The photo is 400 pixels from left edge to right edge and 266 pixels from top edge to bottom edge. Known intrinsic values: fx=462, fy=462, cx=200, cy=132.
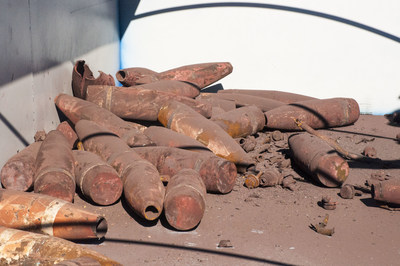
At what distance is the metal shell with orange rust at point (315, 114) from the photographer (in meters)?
7.65

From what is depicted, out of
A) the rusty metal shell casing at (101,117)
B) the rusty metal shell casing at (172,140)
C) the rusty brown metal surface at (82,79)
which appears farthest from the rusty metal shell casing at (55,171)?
the rusty brown metal surface at (82,79)

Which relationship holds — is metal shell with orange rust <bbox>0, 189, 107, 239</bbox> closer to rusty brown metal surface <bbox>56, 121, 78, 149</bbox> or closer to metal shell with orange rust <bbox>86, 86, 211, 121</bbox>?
rusty brown metal surface <bbox>56, 121, 78, 149</bbox>

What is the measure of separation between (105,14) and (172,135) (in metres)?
3.76

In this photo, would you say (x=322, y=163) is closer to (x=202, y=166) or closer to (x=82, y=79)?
(x=202, y=166)

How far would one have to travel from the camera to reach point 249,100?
8.33 m

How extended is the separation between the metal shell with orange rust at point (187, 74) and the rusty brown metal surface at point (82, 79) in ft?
2.96

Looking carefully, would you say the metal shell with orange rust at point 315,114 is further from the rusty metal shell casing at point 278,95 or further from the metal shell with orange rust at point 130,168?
the metal shell with orange rust at point 130,168

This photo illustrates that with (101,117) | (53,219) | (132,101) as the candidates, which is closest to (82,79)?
(132,101)

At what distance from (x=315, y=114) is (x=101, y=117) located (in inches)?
142

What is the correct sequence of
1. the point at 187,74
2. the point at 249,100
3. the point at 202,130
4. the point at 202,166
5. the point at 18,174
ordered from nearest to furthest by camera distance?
the point at 18,174
the point at 202,166
the point at 202,130
the point at 249,100
the point at 187,74

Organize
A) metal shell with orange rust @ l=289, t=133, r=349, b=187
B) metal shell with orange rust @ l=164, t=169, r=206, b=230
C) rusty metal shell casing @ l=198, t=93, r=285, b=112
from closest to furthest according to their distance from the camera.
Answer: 1. metal shell with orange rust @ l=164, t=169, r=206, b=230
2. metal shell with orange rust @ l=289, t=133, r=349, b=187
3. rusty metal shell casing @ l=198, t=93, r=285, b=112

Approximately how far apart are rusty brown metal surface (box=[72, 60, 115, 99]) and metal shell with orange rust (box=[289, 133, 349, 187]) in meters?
3.36

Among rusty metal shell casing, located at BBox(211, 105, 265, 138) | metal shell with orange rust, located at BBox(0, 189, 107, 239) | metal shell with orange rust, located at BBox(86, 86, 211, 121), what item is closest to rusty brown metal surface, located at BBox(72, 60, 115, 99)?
metal shell with orange rust, located at BBox(86, 86, 211, 121)

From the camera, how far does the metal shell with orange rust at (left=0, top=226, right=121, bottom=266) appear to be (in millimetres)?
3545
